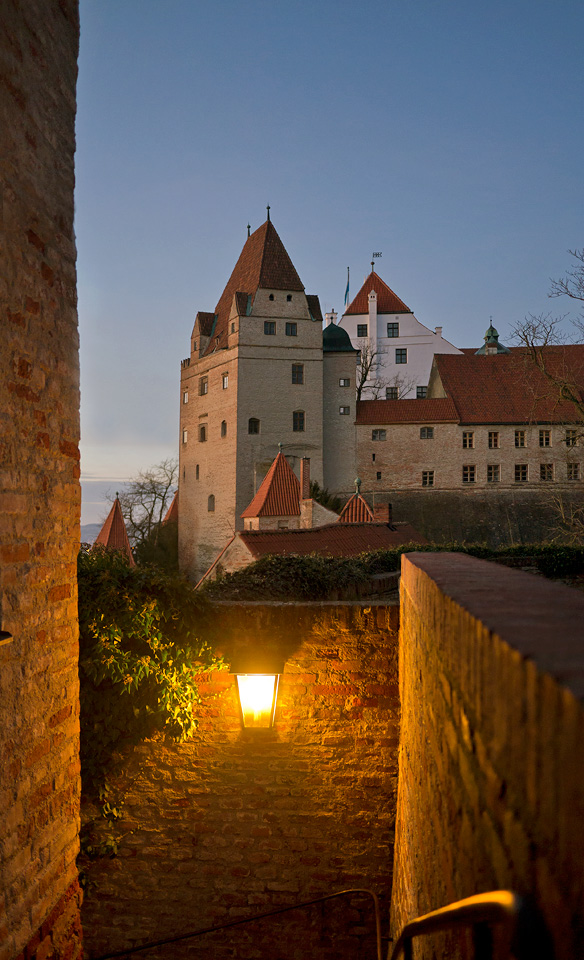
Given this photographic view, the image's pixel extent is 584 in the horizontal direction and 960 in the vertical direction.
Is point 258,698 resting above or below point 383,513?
below

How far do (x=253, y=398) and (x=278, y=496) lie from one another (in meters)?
12.5

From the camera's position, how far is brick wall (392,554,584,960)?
107cm

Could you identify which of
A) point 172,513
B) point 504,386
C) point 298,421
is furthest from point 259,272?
point 172,513

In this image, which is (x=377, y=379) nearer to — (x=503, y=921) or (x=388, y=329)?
(x=388, y=329)

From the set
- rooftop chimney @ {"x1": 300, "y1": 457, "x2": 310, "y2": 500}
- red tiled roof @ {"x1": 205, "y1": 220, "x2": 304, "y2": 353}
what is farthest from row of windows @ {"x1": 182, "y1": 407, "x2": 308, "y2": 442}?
red tiled roof @ {"x1": 205, "y1": 220, "x2": 304, "y2": 353}

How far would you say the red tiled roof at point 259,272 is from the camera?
45375 millimetres

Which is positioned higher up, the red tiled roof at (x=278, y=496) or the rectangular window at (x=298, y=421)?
the rectangular window at (x=298, y=421)

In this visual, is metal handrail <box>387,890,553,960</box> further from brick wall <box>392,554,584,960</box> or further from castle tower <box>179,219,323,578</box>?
castle tower <box>179,219,323,578</box>

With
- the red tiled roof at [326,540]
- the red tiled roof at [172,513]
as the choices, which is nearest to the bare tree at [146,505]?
the red tiled roof at [172,513]

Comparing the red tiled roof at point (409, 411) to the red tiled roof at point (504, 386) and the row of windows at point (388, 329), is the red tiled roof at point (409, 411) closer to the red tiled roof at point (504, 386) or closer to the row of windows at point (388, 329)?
the red tiled roof at point (504, 386)

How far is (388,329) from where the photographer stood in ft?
201

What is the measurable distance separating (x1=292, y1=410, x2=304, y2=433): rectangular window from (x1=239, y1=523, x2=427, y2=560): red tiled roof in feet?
78.0

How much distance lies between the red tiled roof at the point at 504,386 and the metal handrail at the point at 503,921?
142 feet

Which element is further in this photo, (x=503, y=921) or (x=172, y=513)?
(x=172, y=513)
